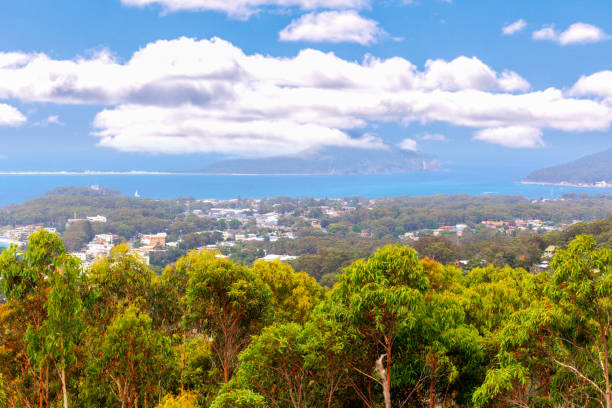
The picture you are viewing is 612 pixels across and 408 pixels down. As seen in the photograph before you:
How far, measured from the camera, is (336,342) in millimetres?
4812

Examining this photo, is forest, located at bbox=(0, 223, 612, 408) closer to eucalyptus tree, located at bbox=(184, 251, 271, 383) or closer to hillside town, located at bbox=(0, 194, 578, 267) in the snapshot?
eucalyptus tree, located at bbox=(184, 251, 271, 383)

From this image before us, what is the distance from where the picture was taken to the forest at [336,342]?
4574 mm

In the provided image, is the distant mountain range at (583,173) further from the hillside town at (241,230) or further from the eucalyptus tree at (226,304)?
the eucalyptus tree at (226,304)

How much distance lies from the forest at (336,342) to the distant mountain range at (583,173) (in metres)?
172

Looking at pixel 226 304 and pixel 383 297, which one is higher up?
pixel 383 297

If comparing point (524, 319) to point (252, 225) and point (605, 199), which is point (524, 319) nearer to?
point (252, 225)

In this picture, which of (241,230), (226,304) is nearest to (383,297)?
(226,304)

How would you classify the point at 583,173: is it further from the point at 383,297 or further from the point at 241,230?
the point at 383,297

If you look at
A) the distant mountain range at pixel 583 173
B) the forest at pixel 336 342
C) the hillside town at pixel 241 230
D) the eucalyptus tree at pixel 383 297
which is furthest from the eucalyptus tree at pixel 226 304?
the distant mountain range at pixel 583 173

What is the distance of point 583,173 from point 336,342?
189 m

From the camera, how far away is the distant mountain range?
151875 millimetres

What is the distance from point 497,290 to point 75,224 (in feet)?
205

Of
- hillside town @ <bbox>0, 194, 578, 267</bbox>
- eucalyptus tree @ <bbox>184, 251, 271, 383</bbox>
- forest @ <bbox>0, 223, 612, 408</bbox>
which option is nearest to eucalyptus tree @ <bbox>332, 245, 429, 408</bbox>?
forest @ <bbox>0, 223, 612, 408</bbox>

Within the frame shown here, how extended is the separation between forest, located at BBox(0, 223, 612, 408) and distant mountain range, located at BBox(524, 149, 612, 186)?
172 meters
